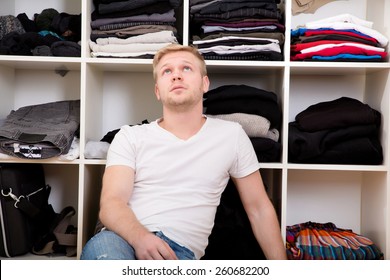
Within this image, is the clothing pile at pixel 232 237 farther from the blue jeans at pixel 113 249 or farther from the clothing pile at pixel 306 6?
the clothing pile at pixel 306 6

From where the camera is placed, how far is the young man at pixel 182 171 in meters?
1.58

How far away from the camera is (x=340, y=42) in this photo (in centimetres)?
192

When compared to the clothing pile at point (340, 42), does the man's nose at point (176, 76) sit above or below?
below

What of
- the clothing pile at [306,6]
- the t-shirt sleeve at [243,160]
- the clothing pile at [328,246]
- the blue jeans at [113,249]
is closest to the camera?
the blue jeans at [113,249]

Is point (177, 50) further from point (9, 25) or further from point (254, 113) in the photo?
point (9, 25)

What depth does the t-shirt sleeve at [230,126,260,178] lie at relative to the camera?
1.70 meters

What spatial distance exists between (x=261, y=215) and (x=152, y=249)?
0.48m

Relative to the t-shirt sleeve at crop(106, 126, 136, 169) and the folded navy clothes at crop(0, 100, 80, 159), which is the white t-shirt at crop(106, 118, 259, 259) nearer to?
the t-shirt sleeve at crop(106, 126, 136, 169)

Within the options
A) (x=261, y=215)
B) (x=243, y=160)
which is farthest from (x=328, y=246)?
(x=243, y=160)

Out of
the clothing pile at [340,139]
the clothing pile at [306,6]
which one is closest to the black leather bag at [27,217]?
the clothing pile at [340,139]

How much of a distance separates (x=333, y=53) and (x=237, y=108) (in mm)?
467

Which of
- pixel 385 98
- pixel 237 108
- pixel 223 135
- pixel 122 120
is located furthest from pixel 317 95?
pixel 122 120

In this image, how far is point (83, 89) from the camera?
6.26 ft
